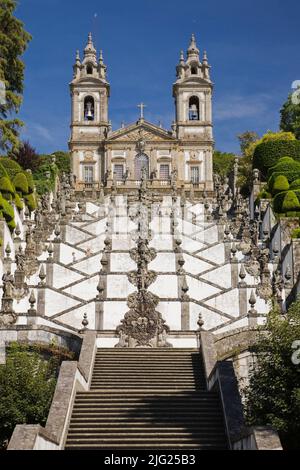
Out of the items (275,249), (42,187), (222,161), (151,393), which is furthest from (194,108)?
(151,393)

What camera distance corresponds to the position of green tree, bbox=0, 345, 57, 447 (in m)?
16.8

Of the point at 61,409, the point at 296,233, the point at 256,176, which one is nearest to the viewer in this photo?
the point at 61,409

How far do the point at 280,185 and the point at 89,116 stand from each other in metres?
26.1

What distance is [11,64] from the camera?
40.1 m

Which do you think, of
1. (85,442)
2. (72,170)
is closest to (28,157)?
(72,170)

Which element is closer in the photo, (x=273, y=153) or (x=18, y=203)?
(x=18, y=203)

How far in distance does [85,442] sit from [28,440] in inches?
88.1

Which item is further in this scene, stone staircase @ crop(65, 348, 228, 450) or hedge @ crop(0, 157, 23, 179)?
hedge @ crop(0, 157, 23, 179)

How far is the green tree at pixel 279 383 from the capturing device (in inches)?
580

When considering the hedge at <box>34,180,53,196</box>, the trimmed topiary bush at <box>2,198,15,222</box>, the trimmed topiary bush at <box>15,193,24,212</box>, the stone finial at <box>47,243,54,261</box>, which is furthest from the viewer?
the hedge at <box>34,180,53,196</box>

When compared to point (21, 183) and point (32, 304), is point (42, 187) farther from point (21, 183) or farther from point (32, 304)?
point (32, 304)

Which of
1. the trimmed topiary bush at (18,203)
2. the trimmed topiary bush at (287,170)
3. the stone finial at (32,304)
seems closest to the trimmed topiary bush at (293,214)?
the trimmed topiary bush at (287,170)

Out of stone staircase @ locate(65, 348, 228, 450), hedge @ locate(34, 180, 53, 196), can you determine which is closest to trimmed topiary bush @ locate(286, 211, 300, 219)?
stone staircase @ locate(65, 348, 228, 450)

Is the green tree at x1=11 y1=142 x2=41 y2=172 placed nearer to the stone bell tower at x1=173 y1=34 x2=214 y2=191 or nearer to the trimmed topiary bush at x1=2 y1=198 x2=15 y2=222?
the stone bell tower at x1=173 y1=34 x2=214 y2=191
